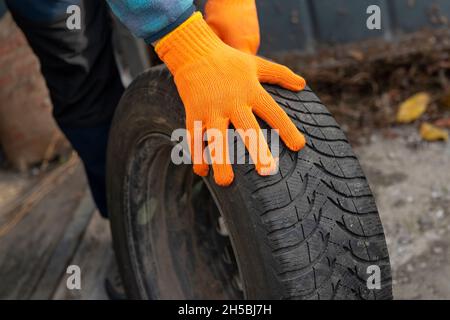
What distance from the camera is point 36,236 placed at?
2.77 metres

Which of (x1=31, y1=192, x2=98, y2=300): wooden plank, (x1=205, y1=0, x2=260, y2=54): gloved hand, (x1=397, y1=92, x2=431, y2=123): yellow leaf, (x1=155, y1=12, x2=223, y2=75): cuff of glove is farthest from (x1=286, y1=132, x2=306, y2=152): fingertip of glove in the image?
(x1=397, y1=92, x2=431, y2=123): yellow leaf

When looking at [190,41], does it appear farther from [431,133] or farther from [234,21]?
[431,133]

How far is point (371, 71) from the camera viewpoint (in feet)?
10.0

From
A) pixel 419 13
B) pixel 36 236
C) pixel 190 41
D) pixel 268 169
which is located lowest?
pixel 36 236

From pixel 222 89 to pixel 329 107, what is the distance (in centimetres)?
161

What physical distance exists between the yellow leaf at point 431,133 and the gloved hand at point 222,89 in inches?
50.9

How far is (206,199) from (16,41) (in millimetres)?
1343

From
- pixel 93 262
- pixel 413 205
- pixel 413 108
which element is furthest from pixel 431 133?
pixel 93 262

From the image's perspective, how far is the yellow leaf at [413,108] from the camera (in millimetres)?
2906

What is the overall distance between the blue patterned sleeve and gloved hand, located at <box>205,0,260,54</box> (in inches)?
7.0

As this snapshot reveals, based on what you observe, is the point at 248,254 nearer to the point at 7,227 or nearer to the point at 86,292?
the point at 86,292

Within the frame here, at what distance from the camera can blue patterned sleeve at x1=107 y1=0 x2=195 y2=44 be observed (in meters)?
1.54

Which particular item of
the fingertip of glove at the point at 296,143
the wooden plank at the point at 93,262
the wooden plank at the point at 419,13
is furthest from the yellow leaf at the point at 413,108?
the fingertip of glove at the point at 296,143

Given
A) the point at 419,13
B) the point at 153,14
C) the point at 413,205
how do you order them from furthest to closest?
the point at 419,13, the point at 413,205, the point at 153,14
